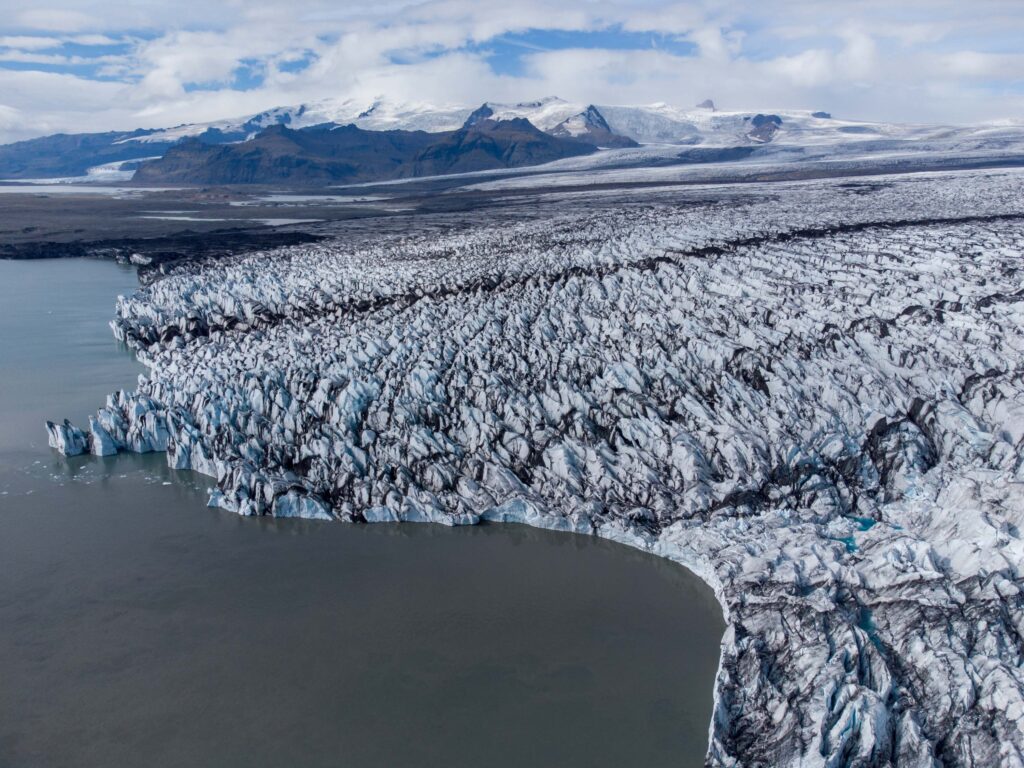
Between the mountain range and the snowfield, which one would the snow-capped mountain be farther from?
the snowfield

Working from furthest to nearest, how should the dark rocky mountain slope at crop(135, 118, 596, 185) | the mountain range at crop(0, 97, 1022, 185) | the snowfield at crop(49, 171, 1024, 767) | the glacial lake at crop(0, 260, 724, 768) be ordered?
the dark rocky mountain slope at crop(135, 118, 596, 185) → the mountain range at crop(0, 97, 1022, 185) → the snowfield at crop(49, 171, 1024, 767) → the glacial lake at crop(0, 260, 724, 768)

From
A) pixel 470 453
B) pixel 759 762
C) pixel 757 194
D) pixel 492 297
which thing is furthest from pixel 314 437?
pixel 757 194

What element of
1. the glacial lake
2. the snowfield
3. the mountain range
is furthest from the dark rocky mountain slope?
the glacial lake

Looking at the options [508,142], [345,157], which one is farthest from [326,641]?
[345,157]

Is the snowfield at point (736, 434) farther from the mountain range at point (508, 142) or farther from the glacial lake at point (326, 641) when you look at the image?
the mountain range at point (508, 142)

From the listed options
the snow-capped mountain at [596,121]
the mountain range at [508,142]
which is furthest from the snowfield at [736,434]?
the snow-capped mountain at [596,121]

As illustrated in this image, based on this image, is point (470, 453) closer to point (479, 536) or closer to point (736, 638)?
point (479, 536)
